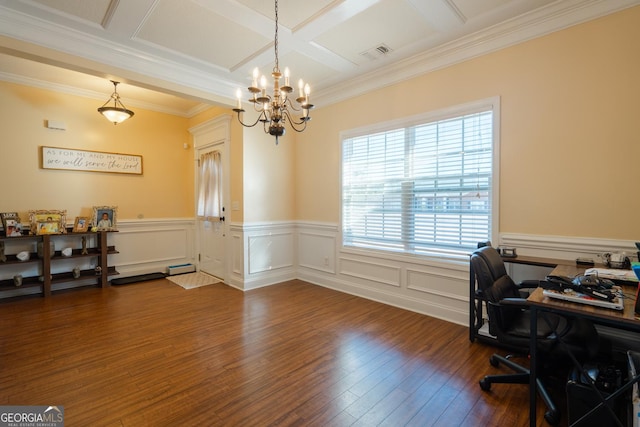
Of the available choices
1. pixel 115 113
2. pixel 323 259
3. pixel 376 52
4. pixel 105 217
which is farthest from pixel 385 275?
pixel 105 217

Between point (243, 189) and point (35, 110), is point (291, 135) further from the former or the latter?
point (35, 110)

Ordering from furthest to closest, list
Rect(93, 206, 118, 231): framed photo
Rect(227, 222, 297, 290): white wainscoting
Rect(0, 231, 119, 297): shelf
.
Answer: Rect(93, 206, 118, 231): framed photo
Rect(227, 222, 297, 290): white wainscoting
Rect(0, 231, 119, 297): shelf

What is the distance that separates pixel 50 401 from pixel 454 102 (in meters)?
4.29

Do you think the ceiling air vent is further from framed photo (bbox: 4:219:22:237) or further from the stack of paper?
framed photo (bbox: 4:219:22:237)

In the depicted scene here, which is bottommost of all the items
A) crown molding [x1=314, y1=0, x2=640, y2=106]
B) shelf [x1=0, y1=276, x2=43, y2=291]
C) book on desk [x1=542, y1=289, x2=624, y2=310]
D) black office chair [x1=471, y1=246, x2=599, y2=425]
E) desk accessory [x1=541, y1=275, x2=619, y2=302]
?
shelf [x1=0, y1=276, x2=43, y2=291]

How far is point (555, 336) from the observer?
1802 millimetres

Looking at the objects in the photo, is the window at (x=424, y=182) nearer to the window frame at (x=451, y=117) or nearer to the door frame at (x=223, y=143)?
the window frame at (x=451, y=117)

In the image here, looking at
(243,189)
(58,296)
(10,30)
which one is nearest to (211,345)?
(243,189)

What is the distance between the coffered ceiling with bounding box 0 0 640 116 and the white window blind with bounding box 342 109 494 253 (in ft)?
2.52

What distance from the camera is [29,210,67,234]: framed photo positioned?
162 inches

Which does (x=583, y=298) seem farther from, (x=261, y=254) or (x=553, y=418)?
(x=261, y=254)

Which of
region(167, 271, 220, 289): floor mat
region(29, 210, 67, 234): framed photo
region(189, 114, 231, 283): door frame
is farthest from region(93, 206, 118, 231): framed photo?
region(189, 114, 231, 283): door frame

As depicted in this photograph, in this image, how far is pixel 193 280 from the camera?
5047 mm

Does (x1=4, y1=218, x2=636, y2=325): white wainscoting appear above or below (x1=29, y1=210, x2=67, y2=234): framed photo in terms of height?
below
